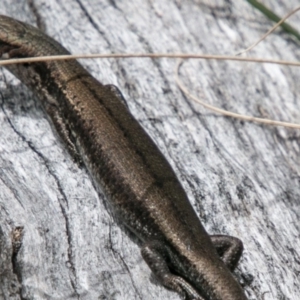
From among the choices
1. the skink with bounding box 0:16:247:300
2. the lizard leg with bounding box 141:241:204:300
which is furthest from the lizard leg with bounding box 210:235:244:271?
the lizard leg with bounding box 141:241:204:300

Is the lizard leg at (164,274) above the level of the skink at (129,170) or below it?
below

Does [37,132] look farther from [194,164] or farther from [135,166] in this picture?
[194,164]

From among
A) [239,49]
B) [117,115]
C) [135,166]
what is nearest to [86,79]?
[117,115]

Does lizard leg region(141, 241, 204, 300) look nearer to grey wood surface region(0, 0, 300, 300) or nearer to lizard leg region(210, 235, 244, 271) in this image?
grey wood surface region(0, 0, 300, 300)

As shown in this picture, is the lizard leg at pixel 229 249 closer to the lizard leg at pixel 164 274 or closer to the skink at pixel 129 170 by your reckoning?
the skink at pixel 129 170

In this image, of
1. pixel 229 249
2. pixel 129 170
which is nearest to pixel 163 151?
pixel 129 170

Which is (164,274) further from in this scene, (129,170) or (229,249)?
(129,170)

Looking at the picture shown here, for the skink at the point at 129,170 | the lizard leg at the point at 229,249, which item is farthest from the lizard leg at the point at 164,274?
the lizard leg at the point at 229,249
